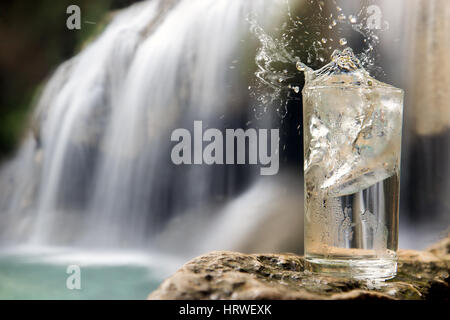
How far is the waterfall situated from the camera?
2.07 metres

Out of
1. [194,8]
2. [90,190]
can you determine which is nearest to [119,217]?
[90,190]

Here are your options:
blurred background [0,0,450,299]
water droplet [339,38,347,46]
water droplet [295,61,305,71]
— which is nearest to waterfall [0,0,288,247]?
blurred background [0,0,450,299]

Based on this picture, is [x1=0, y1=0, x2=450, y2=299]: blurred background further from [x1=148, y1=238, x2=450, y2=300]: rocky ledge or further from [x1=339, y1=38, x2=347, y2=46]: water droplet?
[x1=148, y1=238, x2=450, y2=300]: rocky ledge

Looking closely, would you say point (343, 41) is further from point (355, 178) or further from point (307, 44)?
point (355, 178)

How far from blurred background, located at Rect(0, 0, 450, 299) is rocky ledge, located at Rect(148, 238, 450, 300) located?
0.72m

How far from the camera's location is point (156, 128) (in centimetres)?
226

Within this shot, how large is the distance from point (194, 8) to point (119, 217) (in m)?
1.23

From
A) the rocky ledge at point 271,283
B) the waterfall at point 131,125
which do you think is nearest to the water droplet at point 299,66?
the waterfall at point 131,125

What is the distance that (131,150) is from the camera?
2318mm

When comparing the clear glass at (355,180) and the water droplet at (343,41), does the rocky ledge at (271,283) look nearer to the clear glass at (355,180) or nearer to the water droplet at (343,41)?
the clear glass at (355,180)

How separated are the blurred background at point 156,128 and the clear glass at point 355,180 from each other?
655 mm

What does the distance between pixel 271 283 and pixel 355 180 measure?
0.28 m

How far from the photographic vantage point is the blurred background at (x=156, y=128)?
1716 mm
